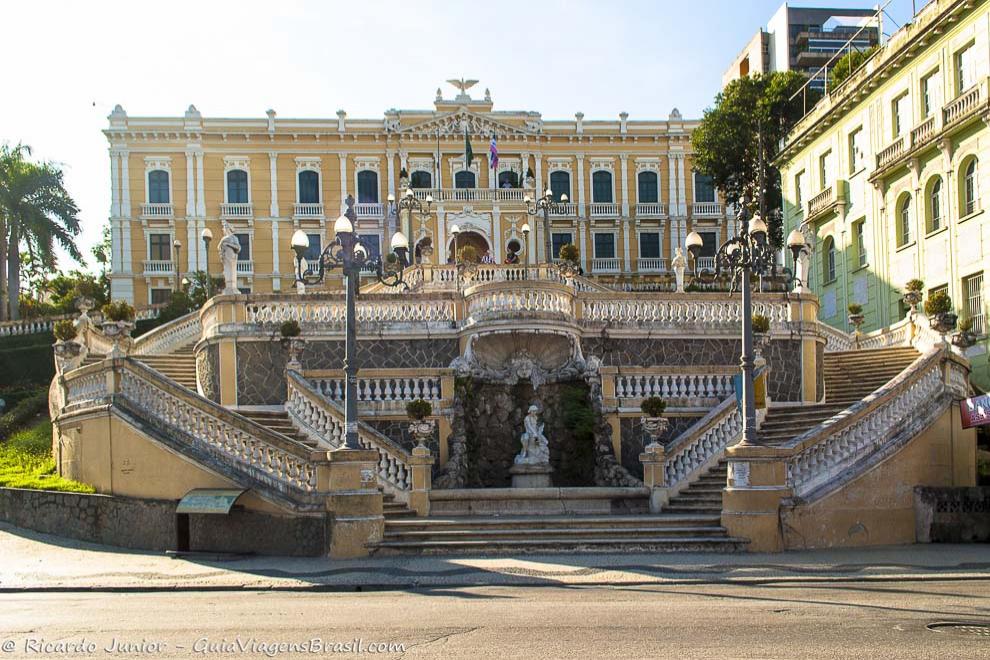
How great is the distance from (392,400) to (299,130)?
40.3 m

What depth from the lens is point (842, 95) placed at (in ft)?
131

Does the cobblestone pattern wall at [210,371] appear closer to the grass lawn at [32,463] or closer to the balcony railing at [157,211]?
the grass lawn at [32,463]

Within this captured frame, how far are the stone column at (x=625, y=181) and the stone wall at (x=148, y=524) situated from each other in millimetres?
45158

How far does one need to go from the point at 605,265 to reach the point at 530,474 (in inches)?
1593

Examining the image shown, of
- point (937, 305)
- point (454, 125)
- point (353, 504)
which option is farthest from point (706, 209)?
point (353, 504)

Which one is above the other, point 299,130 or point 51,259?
point 299,130

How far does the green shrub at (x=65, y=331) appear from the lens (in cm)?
2498

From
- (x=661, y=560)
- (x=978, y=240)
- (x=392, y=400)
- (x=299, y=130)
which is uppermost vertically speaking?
(x=299, y=130)

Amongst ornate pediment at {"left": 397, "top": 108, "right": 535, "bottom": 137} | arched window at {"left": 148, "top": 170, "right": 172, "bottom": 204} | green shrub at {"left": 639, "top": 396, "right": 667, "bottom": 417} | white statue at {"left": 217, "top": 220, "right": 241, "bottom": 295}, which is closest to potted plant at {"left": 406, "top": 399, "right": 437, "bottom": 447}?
green shrub at {"left": 639, "top": 396, "right": 667, "bottom": 417}

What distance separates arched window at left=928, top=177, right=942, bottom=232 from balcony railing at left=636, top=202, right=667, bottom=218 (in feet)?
89.5

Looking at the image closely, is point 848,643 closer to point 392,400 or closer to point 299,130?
point 392,400

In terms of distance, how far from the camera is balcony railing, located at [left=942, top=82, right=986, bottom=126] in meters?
30.5

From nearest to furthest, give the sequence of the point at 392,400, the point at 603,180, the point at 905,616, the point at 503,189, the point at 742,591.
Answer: the point at 905,616
the point at 742,591
the point at 392,400
the point at 503,189
the point at 603,180

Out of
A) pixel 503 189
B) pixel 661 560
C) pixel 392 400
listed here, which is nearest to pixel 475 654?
pixel 661 560
